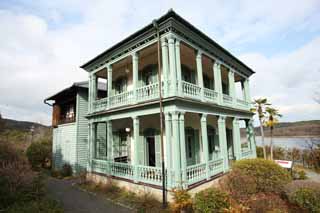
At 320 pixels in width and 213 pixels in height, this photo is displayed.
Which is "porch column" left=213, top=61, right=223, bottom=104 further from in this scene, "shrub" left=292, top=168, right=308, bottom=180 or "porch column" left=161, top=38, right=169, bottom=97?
"shrub" left=292, top=168, right=308, bottom=180

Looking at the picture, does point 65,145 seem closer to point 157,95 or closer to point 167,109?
point 157,95

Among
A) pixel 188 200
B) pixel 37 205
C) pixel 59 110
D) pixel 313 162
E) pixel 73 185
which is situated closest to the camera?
pixel 188 200

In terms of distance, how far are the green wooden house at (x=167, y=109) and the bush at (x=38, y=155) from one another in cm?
437

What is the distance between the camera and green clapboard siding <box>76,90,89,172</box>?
12.9 metres

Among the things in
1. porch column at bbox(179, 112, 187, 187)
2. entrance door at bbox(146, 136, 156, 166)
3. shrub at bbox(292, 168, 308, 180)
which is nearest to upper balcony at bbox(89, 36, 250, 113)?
Answer: porch column at bbox(179, 112, 187, 187)

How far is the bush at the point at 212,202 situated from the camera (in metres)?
4.77

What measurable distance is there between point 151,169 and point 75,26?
8.04 metres

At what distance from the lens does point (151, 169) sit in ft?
25.2

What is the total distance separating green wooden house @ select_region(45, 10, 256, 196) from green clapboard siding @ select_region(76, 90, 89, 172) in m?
0.08

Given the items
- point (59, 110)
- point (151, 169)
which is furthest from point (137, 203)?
point (59, 110)

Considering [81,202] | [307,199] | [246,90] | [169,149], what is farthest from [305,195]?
[246,90]

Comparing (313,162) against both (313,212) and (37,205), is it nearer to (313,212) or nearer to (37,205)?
(313,212)

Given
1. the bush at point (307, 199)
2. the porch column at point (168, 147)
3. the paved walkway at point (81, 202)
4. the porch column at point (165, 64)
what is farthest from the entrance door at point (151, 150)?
the bush at point (307, 199)

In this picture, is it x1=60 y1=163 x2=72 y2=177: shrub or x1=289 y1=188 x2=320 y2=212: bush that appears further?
x1=60 y1=163 x2=72 y2=177: shrub
